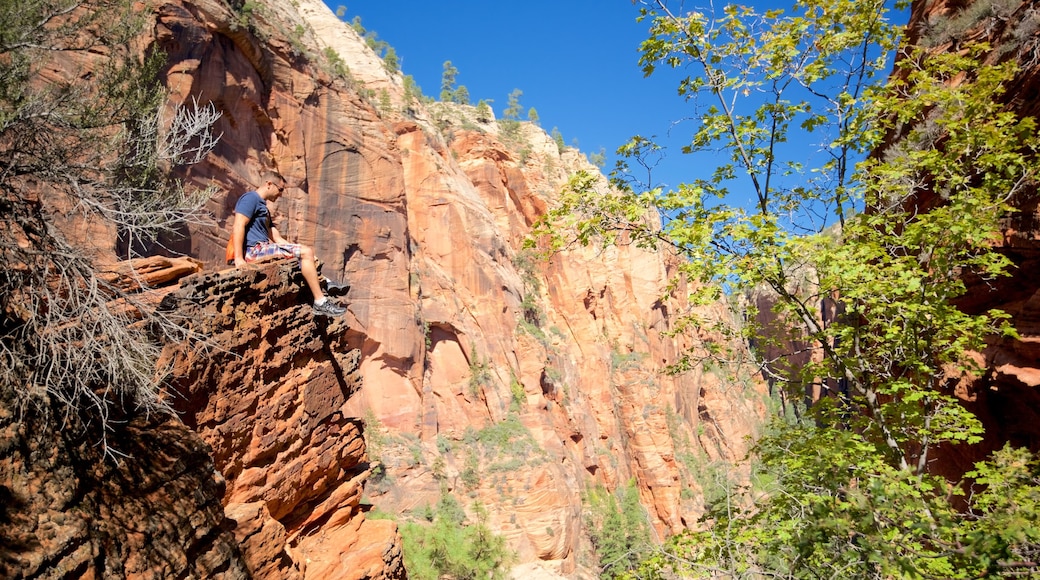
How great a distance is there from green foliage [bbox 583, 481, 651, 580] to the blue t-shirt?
28.8 metres

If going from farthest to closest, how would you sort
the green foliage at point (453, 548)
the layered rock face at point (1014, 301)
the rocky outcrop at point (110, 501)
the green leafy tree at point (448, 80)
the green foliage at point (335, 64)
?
the green leafy tree at point (448, 80), the green foliage at point (335, 64), the green foliage at point (453, 548), the layered rock face at point (1014, 301), the rocky outcrop at point (110, 501)

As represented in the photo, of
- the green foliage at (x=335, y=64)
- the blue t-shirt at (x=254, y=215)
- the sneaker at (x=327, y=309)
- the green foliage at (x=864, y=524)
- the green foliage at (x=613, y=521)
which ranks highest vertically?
the green foliage at (x=335, y=64)

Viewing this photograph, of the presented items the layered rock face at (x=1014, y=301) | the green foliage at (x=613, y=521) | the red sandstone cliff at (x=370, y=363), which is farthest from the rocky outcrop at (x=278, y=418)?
the green foliage at (x=613, y=521)

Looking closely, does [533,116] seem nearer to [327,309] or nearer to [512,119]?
[512,119]

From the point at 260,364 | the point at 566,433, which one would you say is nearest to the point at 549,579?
the point at 566,433

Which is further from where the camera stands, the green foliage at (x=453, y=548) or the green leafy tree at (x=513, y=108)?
the green leafy tree at (x=513, y=108)

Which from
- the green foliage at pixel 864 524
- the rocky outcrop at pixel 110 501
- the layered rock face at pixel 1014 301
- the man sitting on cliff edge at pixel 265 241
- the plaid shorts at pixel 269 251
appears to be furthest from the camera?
the layered rock face at pixel 1014 301

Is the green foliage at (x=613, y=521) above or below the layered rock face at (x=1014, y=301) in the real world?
below

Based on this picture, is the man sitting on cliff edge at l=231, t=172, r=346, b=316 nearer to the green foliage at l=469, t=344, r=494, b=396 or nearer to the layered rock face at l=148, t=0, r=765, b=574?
the layered rock face at l=148, t=0, r=765, b=574

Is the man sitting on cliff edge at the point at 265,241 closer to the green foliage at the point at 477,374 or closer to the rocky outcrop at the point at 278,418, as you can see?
the rocky outcrop at the point at 278,418

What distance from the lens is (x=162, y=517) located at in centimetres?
394

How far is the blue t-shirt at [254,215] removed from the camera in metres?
6.48

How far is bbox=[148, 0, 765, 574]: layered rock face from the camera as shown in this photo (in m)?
20.6

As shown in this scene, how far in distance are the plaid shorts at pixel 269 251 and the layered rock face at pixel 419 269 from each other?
4.99 ft
